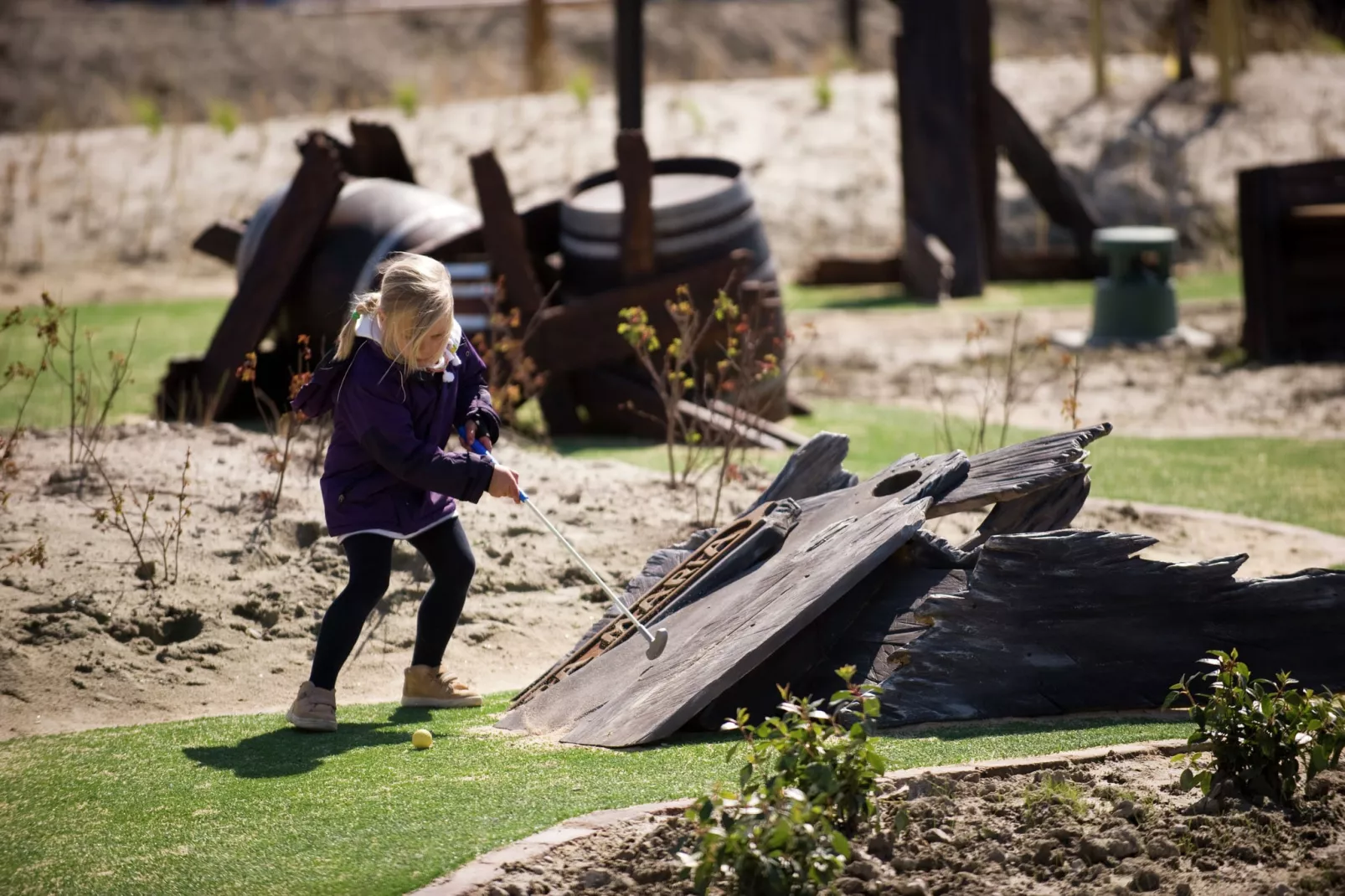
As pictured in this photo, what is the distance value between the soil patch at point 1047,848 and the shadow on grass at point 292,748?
119 centimetres

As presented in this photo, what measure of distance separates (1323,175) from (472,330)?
23.0 feet

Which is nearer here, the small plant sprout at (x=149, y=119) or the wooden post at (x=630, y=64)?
the wooden post at (x=630, y=64)

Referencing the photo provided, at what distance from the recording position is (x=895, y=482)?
518 centimetres

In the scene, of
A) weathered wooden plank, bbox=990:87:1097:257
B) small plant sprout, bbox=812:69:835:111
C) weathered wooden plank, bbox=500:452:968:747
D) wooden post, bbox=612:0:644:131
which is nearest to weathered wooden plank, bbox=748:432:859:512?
weathered wooden plank, bbox=500:452:968:747

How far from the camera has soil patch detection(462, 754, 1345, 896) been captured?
10.9 feet

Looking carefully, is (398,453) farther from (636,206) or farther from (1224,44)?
(1224,44)

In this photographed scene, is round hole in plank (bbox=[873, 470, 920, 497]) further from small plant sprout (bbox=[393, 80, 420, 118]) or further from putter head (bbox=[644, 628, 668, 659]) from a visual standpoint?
small plant sprout (bbox=[393, 80, 420, 118])

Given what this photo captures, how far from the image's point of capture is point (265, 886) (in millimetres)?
3398

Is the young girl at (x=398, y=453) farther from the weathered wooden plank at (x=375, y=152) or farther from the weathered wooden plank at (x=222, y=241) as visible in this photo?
the weathered wooden plank at (x=375, y=152)

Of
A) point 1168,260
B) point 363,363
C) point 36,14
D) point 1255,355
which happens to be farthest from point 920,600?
point 36,14

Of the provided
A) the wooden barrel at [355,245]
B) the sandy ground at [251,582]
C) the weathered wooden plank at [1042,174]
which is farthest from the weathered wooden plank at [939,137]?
the sandy ground at [251,582]

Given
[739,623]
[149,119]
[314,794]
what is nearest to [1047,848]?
[739,623]

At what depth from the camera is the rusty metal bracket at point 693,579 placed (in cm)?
505

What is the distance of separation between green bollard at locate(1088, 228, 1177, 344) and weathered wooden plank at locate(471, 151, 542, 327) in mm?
5717
